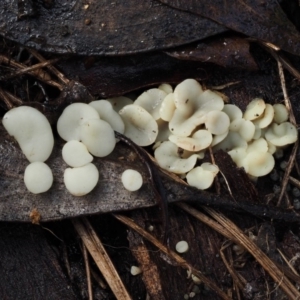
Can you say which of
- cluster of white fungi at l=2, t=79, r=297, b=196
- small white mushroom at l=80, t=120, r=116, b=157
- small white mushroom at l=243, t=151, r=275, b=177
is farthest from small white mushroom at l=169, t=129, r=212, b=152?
small white mushroom at l=80, t=120, r=116, b=157

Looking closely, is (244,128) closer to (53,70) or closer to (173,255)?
(173,255)

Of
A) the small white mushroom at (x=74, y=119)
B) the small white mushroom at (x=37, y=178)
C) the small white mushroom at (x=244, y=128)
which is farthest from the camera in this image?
the small white mushroom at (x=244, y=128)

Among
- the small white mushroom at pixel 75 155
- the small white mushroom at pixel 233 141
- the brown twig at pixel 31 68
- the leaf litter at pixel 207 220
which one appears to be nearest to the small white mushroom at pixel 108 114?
the leaf litter at pixel 207 220

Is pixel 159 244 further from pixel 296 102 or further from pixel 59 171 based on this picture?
pixel 296 102

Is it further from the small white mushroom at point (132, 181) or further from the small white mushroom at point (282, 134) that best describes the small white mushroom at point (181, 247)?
the small white mushroom at point (282, 134)

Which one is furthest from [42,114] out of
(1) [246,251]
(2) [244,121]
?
(1) [246,251]

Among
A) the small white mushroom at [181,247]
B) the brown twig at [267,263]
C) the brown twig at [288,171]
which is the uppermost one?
the brown twig at [288,171]
